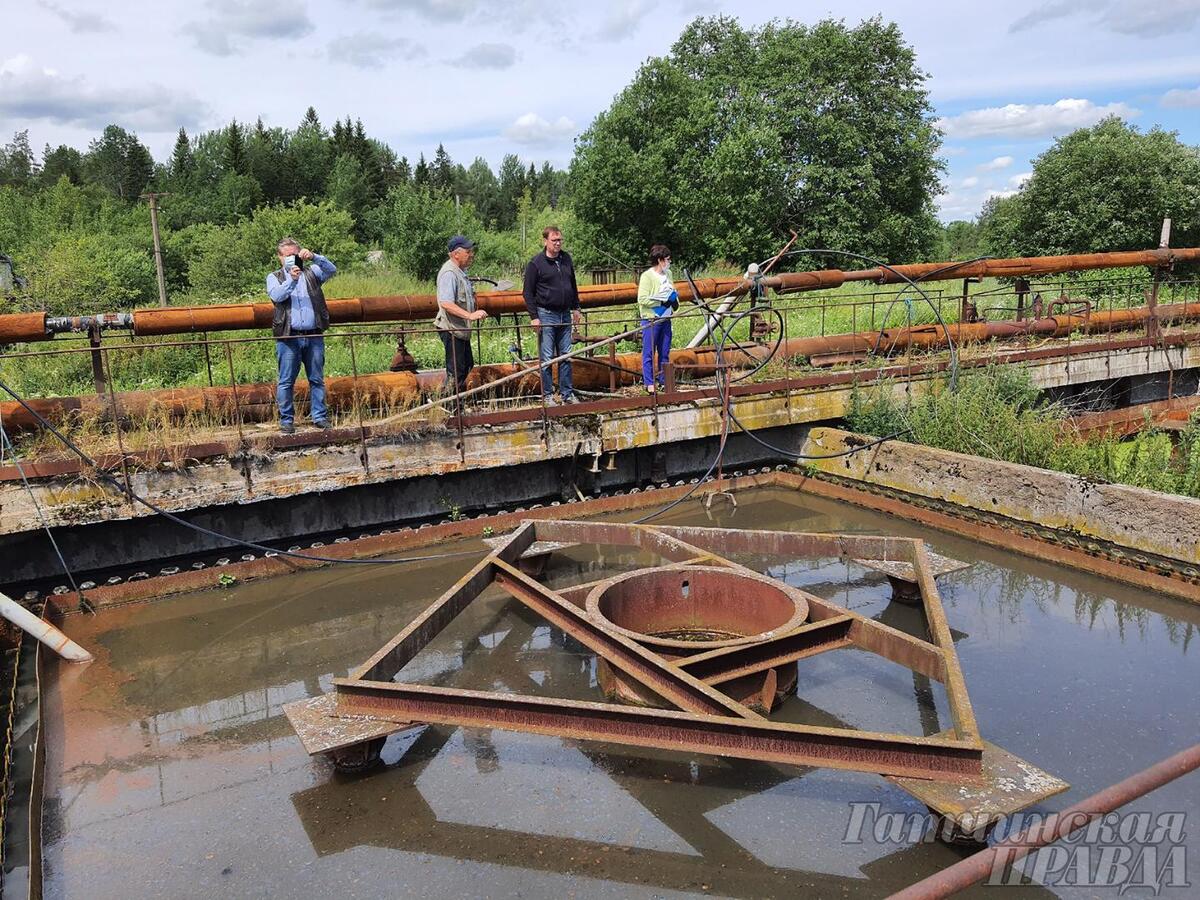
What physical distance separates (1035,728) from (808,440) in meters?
6.00

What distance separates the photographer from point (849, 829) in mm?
3895

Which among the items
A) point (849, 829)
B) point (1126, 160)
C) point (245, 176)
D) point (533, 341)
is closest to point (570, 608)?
point (849, 829)

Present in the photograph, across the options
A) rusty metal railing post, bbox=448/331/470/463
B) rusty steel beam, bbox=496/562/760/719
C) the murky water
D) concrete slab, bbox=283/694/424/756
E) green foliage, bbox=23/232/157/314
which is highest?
green foliage, bbox=23/232/157/314

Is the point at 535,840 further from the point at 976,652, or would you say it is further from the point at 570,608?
the point at 976,652

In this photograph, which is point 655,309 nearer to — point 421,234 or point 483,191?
point 421,234

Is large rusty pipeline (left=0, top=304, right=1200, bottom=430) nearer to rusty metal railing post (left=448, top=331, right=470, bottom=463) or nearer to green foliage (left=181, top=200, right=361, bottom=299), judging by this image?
rusty metal railing post (left=448, top=331, right=470, bottom=463)

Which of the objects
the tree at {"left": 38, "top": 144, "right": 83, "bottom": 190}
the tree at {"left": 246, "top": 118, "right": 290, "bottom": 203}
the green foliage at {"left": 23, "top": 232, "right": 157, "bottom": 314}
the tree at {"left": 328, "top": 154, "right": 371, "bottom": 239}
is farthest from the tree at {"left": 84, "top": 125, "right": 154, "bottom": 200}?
the green foliage at {"left": 23, "top": 232, "right": 157, "bottom": 314}

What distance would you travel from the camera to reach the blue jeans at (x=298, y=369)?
7.79 m

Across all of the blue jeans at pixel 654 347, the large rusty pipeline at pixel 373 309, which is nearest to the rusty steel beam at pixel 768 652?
the large rusty pipeline at pixel 373 309

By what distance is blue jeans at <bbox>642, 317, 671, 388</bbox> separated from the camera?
9.38m

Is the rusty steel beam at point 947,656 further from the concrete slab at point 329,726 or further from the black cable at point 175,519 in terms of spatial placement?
the black cable at point 175,519

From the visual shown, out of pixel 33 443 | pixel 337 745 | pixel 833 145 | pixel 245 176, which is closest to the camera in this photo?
pixel 337 745

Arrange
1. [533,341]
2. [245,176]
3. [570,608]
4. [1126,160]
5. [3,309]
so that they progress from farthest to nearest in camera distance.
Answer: [245,176] → [1126,160] → [3,309] → [533,341] → [570,608]

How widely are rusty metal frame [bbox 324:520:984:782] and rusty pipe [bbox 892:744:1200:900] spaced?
123cm
